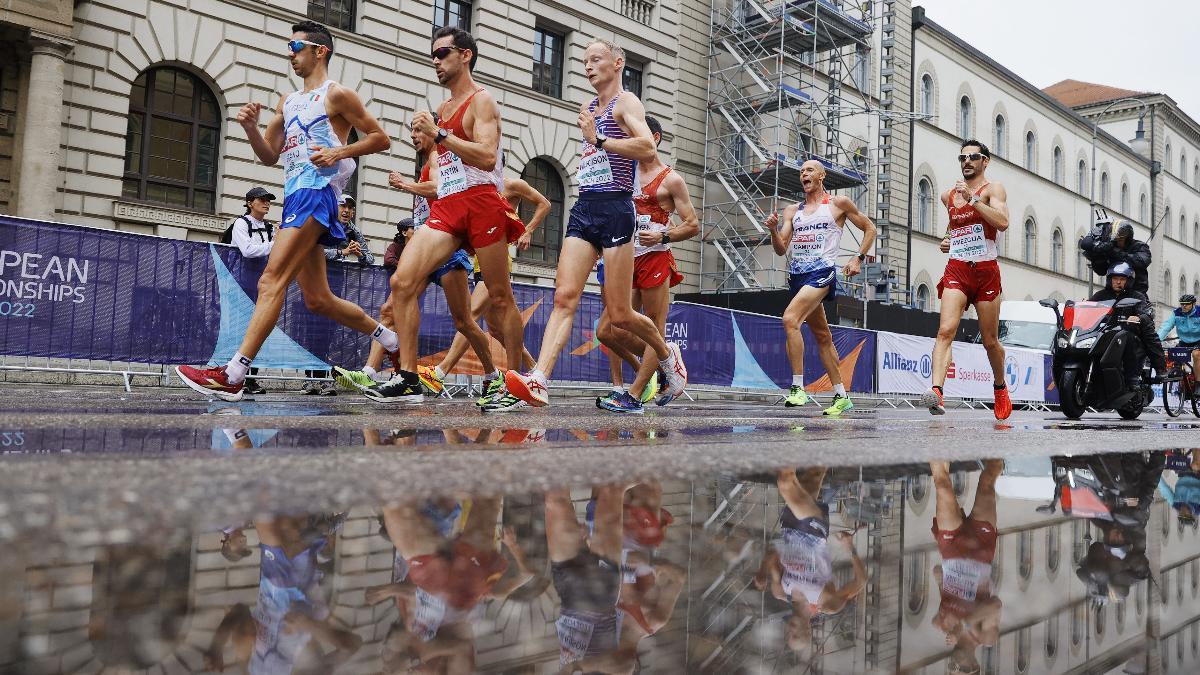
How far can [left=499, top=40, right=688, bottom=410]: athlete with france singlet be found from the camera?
539cm

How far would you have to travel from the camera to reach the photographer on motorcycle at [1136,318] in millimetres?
9273

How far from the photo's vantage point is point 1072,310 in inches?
373

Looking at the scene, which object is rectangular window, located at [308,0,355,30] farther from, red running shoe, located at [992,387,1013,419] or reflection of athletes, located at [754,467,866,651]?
reflection of athletes, located at [754,467,866,651]

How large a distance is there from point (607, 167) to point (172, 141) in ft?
40.9

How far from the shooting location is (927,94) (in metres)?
35.6

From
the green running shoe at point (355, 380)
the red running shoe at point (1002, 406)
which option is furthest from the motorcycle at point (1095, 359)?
the green running shoe at point (355, 380)

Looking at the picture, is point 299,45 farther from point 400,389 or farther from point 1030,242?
point 1030,242

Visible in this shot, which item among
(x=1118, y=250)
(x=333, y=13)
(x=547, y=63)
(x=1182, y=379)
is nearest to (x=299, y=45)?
(x=1118, y=250)

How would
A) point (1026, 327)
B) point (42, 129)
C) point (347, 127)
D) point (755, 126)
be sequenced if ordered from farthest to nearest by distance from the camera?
point (755, 126), point (1026, 327), point (42, 129), point (347, 127)

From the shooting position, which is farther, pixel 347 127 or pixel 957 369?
pixel 957 369

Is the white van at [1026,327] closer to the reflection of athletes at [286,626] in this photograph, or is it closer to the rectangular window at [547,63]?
the rectangular window at [547,63]

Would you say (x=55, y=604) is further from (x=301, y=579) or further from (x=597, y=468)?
(x=597, y=468)

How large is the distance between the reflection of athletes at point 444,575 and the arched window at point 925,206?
117 feet

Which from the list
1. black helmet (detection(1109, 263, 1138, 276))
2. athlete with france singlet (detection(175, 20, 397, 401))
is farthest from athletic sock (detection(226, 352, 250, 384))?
black helmet (detection(1109, 263, 1138, 276))
